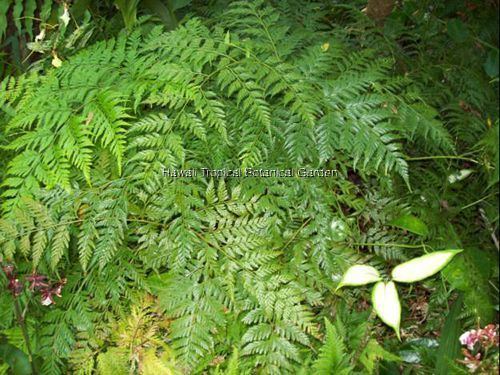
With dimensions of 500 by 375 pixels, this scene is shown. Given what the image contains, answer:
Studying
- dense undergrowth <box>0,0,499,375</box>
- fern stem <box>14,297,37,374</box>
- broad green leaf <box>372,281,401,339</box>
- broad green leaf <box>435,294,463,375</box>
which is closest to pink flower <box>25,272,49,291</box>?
dense undergrowth <box>0,0,499,375</box>

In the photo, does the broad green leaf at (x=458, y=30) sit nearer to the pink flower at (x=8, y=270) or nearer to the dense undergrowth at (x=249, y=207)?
the dense undergrowth at (x=249, y=207)

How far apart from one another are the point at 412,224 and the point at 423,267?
0.34m

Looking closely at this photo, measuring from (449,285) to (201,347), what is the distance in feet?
3.23

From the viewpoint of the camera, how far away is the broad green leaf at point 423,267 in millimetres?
1665

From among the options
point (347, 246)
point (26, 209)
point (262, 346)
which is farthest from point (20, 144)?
point (347, 246)

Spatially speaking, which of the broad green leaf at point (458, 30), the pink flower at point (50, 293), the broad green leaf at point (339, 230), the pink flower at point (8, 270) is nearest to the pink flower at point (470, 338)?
the broad green leaf at point (339, 230)

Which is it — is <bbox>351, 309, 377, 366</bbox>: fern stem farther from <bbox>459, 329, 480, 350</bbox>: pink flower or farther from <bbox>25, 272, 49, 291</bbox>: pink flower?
<bbox>25, 272, 49, 291</bbox>: pink flower

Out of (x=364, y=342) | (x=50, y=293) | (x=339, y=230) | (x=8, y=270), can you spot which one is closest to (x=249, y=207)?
(x=339, y=230)

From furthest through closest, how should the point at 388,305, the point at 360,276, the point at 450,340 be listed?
the point at 450,340, the point at 360,276, the point at 388,305

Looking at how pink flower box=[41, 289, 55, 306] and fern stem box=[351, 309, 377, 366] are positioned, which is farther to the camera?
pink flower box=[41, 289, 55, 306]

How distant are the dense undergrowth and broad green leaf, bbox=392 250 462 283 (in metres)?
0.28

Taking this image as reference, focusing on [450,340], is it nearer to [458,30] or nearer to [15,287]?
[458,30]

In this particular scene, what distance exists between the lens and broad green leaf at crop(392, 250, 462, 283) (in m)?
1.67

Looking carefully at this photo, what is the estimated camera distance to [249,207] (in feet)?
6.82
